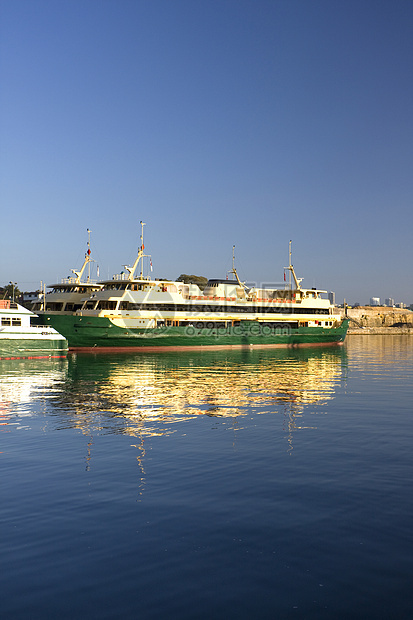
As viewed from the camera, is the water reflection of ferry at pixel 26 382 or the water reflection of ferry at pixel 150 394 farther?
the water reflection of ferry at pixel 26 382

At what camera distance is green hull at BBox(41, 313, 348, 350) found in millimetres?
54938

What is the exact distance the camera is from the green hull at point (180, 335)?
54.9 metres

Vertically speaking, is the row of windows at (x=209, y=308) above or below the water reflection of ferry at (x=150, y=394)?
above

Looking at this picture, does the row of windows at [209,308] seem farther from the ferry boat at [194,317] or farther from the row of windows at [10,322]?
the row of windows at [10,322]

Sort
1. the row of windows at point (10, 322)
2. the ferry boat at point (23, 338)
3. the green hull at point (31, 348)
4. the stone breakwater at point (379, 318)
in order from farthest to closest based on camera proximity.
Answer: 1. the stone breakwater at point (379, 318)
2. the row of windows at point (10, 322)
3. the ferry boat at point (23, 338)
4. the green hull at point (31, 348)

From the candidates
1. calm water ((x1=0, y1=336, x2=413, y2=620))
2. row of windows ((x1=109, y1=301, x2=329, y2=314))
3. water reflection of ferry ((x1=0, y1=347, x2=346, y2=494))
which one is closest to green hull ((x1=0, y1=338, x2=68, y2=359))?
water reflection of ferry ((x1=0, y1=347, x2=346, y2=494))

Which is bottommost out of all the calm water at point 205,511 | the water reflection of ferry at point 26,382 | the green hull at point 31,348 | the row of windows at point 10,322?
the calm water at point 205,511

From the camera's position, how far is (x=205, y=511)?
10281 millimetres

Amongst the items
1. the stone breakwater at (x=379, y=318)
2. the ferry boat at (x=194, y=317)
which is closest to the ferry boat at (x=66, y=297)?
the ferry boat at (x=194, y=317)

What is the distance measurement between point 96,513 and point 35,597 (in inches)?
118

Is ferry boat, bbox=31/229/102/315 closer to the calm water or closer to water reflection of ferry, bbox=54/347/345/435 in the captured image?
water reflection of ferry, bbox=54/347/345/435

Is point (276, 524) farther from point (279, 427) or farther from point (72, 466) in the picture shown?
point (279, 427)

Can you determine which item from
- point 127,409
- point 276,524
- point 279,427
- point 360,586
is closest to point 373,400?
point 279,427

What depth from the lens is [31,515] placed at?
9977 mm
